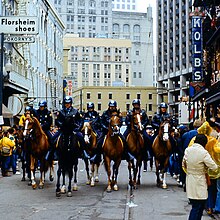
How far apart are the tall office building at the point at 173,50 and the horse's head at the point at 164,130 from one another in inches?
2499

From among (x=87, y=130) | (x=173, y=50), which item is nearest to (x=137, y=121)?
(x=87, y=130)

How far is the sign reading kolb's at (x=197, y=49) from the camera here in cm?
3738

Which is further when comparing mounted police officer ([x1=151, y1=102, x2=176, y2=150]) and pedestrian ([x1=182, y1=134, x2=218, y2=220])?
mounted police officer ([x1=151, y1=102, x2=176, y2=150])

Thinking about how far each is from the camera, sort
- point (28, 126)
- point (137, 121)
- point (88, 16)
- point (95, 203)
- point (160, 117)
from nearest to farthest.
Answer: point (95, 203), point (137, 121), point (28, 126), point (160, 117), point (88, 16)

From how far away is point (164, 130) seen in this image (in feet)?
50.2

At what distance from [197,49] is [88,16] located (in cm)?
12347

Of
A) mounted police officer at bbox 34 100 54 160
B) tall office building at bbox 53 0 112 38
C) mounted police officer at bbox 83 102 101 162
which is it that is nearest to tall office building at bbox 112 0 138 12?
tall office building at bbox 53 0 112 38

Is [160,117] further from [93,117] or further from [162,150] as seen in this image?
[93,117]

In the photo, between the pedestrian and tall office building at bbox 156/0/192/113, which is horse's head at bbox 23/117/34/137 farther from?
tall office building at bbox 156/0/192/113

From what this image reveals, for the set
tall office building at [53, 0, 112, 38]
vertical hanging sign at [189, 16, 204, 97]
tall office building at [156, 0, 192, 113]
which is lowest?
vertical hanging sign at [189, 16, 204, 97]

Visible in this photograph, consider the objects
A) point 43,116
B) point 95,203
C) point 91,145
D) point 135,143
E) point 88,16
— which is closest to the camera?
point 95,203

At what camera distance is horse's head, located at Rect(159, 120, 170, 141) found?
1516 centimetres

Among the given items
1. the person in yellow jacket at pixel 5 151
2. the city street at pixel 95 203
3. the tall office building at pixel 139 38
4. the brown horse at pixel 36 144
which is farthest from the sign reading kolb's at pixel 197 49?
the tall office building at pixel 139 38

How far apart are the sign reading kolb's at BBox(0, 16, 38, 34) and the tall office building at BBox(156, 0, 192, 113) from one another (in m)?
51.1
